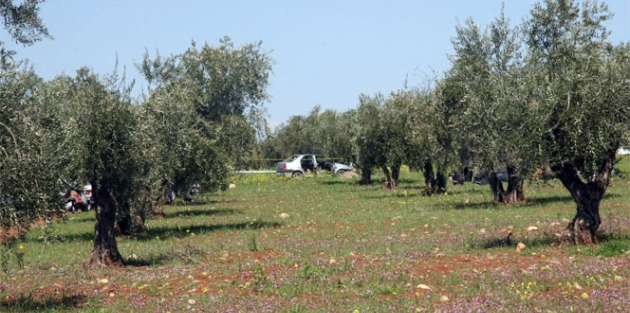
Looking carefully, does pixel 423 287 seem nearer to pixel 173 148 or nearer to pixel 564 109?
pixel 564 109

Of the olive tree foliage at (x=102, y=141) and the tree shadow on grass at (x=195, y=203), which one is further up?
the olive tree foliage at (x=102, y=141)

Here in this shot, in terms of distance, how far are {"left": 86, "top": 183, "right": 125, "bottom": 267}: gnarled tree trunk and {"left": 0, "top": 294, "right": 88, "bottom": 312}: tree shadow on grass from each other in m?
3.79

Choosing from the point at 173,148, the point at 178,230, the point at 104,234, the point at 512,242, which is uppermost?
the point at 173,148

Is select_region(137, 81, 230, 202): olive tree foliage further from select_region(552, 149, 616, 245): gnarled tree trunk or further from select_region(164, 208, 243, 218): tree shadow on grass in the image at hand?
select_region(552, 149, 616, 245): gnarled tree trunk

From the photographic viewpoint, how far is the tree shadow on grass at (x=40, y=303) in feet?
44.2

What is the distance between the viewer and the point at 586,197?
18.2 m

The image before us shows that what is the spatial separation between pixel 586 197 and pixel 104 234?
1132cm

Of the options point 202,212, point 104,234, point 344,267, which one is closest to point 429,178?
point 202,212

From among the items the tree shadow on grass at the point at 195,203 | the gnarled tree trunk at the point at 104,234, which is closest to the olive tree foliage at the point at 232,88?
the tree shadow on grass at the point at 195,203

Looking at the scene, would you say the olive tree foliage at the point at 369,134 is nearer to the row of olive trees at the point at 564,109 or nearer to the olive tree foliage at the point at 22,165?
the row of olive trees at the point at 564,109

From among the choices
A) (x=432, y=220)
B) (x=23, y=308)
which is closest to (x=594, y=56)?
(x=432, y=220)

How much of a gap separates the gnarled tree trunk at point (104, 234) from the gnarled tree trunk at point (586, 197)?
10557mm

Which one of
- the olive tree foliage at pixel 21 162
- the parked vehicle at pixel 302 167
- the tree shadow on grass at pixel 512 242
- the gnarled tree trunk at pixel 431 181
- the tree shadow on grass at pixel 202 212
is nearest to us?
the olive tree foliage at pixel 21 162

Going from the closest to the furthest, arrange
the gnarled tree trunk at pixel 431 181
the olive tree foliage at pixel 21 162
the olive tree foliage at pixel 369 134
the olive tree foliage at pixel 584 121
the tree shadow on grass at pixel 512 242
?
the olive tree foliage at pixel 21 162 → the olive tree foliage at pixel 584 121 → the tree shadow on grass at pixel 512 242 → the gnarled tree trunk at pixel 431 181 → the olive tree foliage at pixel 369 134
